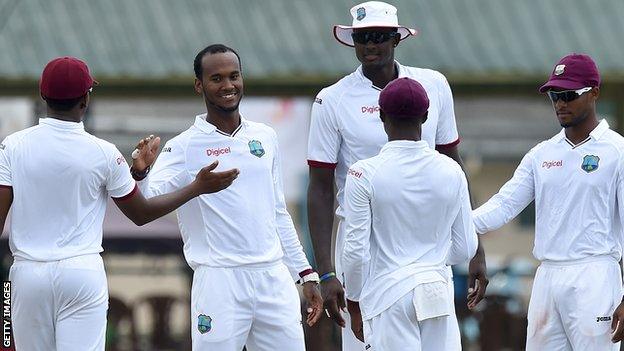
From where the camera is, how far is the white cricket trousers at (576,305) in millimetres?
8344

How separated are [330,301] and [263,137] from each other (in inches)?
36.1

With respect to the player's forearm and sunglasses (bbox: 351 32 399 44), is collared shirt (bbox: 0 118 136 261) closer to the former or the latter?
the player's forearm

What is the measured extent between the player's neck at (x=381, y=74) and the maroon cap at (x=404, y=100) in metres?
1.00

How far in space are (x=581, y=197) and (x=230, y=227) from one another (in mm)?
1823

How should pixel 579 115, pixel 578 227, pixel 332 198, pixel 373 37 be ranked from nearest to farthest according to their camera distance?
pixel 578 227 < pixel 579 115 < pixel 373 37 < pixel 332 198

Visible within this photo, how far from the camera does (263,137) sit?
8.45 metres

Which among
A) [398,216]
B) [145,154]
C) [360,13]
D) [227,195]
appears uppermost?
[360,13]

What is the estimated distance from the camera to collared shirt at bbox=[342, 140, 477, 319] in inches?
302

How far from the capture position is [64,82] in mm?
7895

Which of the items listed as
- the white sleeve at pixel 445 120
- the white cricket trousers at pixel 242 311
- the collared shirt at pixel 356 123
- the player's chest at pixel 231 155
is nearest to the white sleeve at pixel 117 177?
the player's chest at pixel 231 155

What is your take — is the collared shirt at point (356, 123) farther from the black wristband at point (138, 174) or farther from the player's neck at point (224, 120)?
the black wristband at point (138, 174)

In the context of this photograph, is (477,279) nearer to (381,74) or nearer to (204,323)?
(381,74)

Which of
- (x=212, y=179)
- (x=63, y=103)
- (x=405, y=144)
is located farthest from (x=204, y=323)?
(x=405, y=144)

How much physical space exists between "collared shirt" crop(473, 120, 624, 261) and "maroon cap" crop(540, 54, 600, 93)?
0.26 meters
